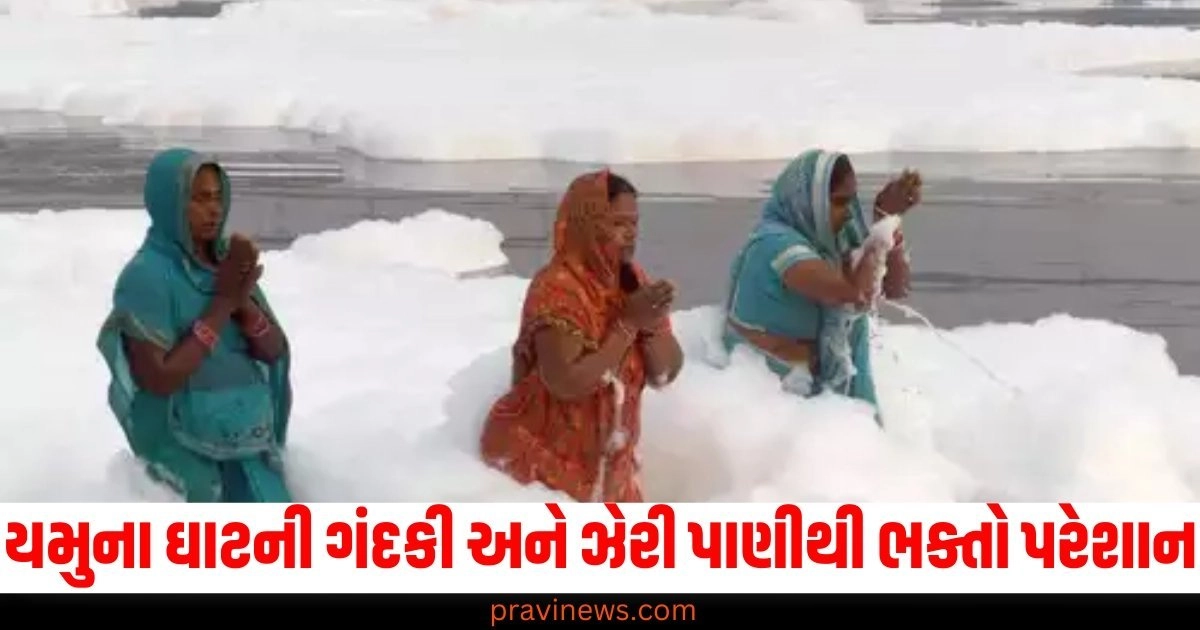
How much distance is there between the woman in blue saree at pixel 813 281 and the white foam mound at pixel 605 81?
7.10 m

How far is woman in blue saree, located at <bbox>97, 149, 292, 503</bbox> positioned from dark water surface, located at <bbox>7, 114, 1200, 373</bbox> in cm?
413

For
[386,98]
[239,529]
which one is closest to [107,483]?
[239,529]

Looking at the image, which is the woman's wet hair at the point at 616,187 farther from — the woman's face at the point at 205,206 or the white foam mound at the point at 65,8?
the white foam mound at the point at 65,8

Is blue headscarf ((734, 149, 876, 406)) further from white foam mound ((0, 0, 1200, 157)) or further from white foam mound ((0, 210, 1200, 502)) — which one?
white foam mound ((0, 0, 1200, 157))

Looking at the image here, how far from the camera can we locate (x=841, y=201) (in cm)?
447

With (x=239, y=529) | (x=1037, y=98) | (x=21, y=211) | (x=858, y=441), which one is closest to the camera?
(x=239, y=529)

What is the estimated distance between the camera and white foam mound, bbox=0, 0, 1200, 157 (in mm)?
12047

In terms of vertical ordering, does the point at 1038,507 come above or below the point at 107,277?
below

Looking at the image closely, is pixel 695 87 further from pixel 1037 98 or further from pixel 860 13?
pixel 860 13

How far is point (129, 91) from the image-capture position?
14844mm

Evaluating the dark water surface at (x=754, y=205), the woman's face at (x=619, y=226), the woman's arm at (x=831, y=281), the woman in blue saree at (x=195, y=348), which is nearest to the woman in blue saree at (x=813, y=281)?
the woman's arm at (x=831, y=281)

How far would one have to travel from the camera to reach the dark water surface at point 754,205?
7742mm

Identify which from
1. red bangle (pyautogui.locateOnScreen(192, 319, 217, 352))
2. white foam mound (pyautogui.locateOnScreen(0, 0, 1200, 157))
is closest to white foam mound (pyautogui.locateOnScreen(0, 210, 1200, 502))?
red bangle (pyautogui.locateOnScreen(192, 319, 217, 352))

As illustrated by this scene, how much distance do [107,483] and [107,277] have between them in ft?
13.0
